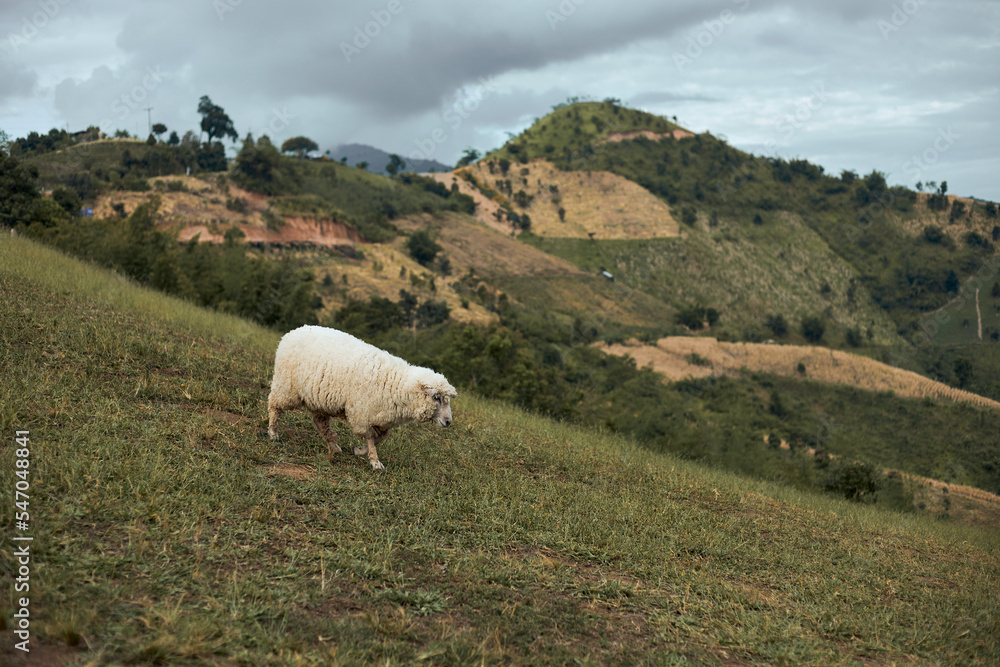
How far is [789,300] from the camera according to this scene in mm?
97938

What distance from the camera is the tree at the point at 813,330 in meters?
85.9

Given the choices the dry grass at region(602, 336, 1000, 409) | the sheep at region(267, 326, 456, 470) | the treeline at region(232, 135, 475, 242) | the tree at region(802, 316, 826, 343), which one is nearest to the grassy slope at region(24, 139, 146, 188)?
the treeline at region(232, 135, 475, 242)

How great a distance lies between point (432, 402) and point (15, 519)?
14.5 feet

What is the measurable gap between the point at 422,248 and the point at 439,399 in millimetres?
65586

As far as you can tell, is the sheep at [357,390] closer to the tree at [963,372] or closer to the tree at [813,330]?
the tree at [963,372]

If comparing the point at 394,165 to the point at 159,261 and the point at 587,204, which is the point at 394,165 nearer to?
the point at 587,204

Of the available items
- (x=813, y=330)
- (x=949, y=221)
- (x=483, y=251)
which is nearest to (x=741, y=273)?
(x=813, y=330)

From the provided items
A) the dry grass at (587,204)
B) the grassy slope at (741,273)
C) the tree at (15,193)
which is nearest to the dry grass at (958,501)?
the tree at (15,193)

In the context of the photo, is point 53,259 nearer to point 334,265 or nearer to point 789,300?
point 334,265

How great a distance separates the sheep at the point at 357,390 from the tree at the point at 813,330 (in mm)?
88456

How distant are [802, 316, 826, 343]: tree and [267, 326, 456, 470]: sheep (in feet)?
290

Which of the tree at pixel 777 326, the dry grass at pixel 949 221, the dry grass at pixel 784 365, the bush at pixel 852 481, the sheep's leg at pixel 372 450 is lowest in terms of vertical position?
the bush at pixel 852 481

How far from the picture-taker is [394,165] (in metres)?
114

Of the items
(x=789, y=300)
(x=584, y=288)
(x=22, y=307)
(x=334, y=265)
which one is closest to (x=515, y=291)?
(x=584, y=288)
